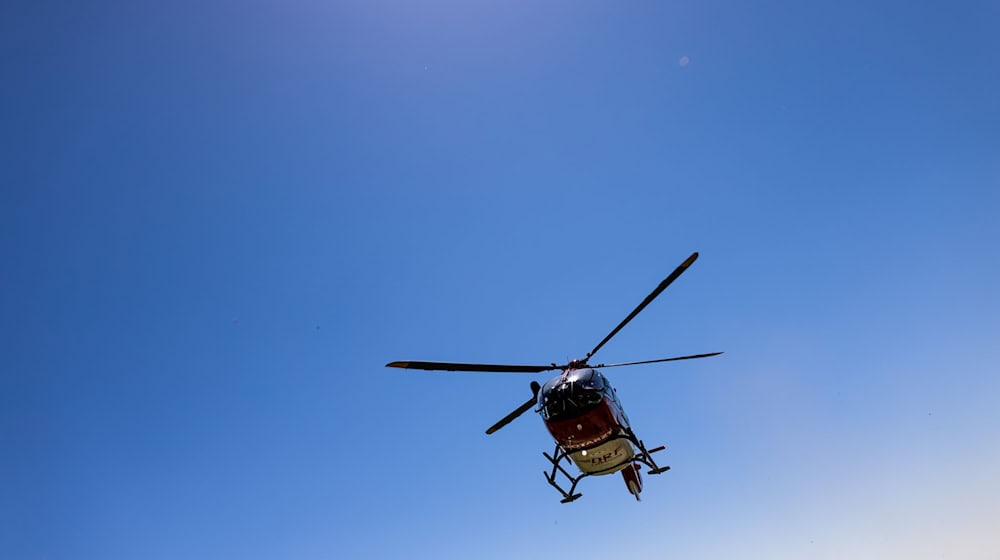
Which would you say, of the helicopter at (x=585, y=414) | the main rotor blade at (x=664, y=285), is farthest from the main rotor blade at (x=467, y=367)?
the main rotor blade at (x=664, y=285)

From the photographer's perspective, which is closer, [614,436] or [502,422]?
[614,436]

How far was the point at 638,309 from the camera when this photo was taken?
52.8 feet

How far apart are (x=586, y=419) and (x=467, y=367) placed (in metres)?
3.83

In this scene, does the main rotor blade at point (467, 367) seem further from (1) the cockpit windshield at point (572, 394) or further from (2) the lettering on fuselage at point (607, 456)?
(2) the lettering on fuselage at point (607, 456)

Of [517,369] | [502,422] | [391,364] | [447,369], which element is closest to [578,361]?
[517,369]

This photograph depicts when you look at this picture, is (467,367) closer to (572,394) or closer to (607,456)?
(572,394)

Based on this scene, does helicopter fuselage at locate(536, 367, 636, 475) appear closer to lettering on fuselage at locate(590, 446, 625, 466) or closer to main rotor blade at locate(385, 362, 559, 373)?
lettering on fuselage at locate(590, 446, 625, 466)

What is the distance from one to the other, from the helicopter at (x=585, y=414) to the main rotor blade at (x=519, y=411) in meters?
0.04

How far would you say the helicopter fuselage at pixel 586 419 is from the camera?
15.5 meters

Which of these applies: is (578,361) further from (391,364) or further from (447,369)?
(391,364)

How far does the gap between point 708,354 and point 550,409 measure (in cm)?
533

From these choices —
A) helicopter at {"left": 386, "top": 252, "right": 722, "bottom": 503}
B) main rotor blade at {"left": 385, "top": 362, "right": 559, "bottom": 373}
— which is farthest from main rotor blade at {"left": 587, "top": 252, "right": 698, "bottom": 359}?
main rotor blade at {"left": 385, "top": 362, "right": 559, "bottom": 373}

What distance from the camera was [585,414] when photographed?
15406 millimetres

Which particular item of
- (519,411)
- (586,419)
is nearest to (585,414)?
(586,419)
